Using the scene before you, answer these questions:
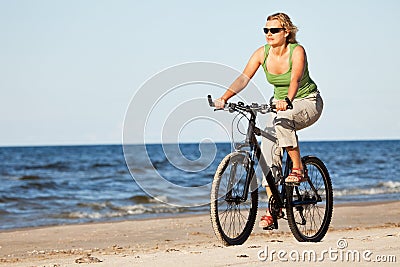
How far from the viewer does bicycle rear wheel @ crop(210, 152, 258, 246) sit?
5484 mm

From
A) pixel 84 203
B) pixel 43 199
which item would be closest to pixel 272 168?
pixel 84 203

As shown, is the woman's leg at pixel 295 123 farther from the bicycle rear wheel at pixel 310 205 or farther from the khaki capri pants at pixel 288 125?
the bicycle rear wheel at pixel 310 205

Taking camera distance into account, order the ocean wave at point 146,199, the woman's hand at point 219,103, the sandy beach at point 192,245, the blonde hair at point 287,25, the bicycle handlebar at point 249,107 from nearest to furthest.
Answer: the sandy beach at point 192,245 < the bicycle handlebar at point 249,107 < the woman's hand at point 219,103 < the blonde hair at point 287,25 < the ocean wave at point 146,199

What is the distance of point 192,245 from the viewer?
700cm

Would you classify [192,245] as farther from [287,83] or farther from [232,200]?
[287,83]

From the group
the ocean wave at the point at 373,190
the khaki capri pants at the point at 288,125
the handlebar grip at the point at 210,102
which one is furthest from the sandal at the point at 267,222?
the ocean wave at the point at 373,190

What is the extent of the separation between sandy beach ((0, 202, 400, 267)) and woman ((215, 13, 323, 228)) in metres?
0.63

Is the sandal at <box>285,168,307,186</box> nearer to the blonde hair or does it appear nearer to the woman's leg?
the woman's leg

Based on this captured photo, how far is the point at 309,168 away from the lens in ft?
20.1

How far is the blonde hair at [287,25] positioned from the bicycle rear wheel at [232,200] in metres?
1.05

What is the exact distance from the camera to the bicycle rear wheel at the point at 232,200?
5.48 m

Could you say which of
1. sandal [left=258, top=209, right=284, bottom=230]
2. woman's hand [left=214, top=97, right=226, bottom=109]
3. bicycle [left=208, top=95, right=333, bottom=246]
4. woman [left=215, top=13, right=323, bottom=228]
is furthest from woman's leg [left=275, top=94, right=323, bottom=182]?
woman's hand [left=214, top=97, right=226, bottom=109]

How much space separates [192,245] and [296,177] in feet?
5.96

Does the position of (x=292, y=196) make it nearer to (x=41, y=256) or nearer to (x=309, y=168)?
(x=309, y=168)
